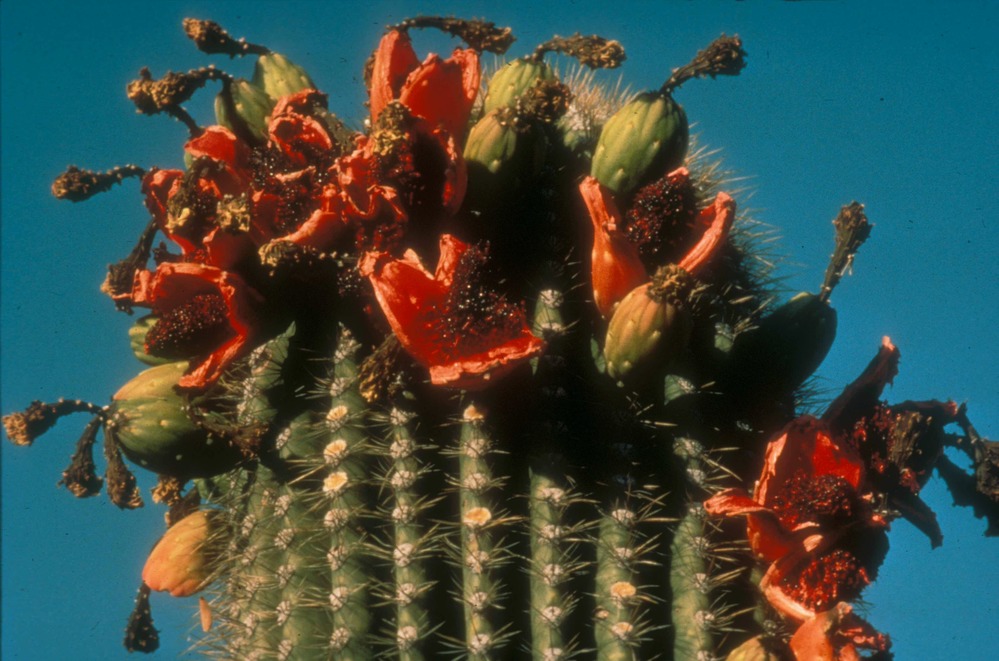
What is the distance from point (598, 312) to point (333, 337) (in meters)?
0.99

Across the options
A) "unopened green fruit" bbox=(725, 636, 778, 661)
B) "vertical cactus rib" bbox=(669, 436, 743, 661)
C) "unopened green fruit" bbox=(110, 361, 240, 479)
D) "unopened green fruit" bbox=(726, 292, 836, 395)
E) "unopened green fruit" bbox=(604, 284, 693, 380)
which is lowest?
"unopened green fruit" bbox=(725, 636, 778, 661)

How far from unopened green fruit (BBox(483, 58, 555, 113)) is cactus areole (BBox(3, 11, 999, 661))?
0.04 feet

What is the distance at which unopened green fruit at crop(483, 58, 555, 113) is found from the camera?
3709 millimetres

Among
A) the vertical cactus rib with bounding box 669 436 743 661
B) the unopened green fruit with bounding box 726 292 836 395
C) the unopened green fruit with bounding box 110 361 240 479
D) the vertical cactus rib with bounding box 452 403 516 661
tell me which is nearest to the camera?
the vertical cactus rib with bounding box 452 403 516 661

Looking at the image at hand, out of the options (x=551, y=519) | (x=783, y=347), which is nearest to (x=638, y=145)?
(x=783, y=347)

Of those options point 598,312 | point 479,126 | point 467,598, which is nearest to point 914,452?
point 598,312

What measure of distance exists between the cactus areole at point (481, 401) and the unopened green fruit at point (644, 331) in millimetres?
11

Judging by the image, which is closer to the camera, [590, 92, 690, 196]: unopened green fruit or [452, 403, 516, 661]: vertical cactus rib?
[452, 403, 516, 661]: vertical cactus rib

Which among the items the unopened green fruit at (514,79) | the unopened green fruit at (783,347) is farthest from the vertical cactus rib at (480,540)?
the unopened green fruit at (514,79)

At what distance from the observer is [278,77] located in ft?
12.6

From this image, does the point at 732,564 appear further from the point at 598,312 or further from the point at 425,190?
the point at 425,190

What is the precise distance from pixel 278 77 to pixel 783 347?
240 centimetres

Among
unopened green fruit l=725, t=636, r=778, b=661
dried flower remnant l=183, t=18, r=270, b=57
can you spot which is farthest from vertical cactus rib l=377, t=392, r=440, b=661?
dried flower remnant l=183, t=18, r=270, b=57

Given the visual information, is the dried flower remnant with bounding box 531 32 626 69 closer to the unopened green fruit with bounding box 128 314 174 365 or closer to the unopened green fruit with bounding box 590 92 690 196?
the unopened green fruit with bounding box 590 92 690 196
